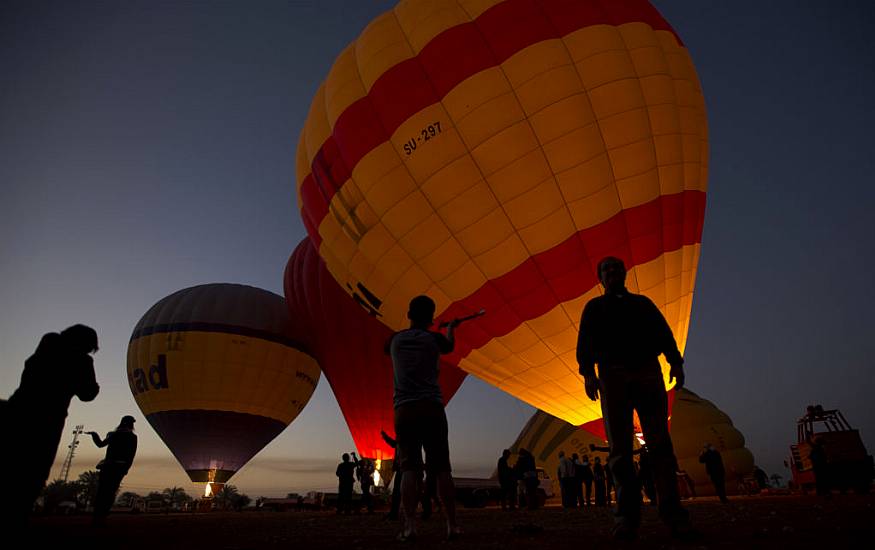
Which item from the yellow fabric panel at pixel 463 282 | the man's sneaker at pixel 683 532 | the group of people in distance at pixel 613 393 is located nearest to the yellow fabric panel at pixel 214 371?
the yellow fabric panel at pixel 463 282

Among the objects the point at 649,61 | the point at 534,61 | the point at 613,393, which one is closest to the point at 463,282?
the point at 534,61

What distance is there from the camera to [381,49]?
32.6ft

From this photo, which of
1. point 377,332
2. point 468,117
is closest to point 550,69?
point 468,117

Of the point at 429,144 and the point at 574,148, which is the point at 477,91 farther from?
the point at 574,148

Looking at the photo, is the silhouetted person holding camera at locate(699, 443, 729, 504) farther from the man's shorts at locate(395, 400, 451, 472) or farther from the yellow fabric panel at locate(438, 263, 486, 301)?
the man's shorts at locate(395, 400, 451, 472)

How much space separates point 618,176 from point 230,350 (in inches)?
698

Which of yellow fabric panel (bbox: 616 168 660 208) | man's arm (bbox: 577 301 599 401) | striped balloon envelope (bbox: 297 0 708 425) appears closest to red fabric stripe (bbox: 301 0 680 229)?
striped balloon envelope (bbox: 297 0 708 425)

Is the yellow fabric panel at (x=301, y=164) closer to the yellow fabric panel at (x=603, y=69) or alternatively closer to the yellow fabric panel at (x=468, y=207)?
the yellow fabric panel at (x=468, y=207)

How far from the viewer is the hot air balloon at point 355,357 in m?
18.6

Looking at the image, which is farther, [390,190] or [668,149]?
[390,190]

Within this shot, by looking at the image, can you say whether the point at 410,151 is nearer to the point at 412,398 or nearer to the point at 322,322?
the point at 412,398

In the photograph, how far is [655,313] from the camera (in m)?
3.13

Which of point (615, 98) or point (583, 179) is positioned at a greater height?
point (615, 98)

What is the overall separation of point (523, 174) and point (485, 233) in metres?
1.20
